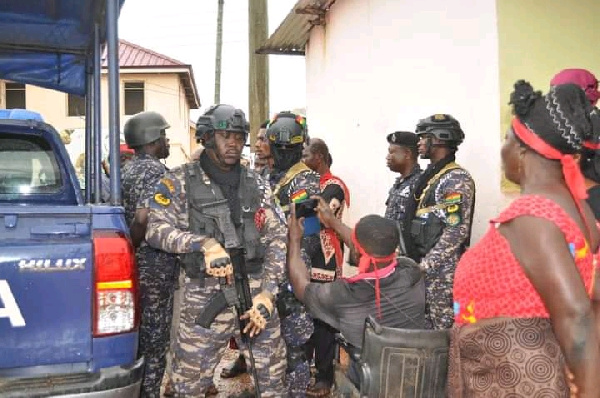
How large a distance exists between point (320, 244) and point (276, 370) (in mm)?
1505

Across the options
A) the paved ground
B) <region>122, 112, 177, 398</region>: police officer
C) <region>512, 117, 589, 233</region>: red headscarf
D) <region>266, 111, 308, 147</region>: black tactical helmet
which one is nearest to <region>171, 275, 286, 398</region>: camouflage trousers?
<region>122, 112, 177, 398</region>: police officer

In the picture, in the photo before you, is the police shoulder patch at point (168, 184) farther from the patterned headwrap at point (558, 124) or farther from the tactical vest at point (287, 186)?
the patterned headwrap at point (558, 124)

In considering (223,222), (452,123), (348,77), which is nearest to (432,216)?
(452,123)

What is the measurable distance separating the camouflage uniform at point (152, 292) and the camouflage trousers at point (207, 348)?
969mm

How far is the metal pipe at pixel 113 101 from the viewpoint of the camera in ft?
9.99

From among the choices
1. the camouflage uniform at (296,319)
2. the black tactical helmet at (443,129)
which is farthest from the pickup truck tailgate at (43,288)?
the black tactical helmet at (443,129)

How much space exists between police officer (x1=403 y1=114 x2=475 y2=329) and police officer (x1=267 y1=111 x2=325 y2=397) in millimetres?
749

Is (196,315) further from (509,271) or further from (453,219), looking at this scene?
(509,271)

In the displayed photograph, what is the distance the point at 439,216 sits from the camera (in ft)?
13.2

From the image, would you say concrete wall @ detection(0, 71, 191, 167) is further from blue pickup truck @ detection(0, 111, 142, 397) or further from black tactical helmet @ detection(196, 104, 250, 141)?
blue pickup truck @ detection(0, 111, 142, 397)

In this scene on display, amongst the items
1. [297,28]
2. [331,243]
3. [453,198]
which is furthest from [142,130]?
[297,28]

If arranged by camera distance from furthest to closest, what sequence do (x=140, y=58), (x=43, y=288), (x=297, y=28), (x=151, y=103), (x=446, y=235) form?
(x=140, y=58)
(x=151, y=103)
(x=297, y=28)
(x=446, y=235)
(x=43, y=288)

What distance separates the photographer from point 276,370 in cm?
335

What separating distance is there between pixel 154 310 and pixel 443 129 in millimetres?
2313
